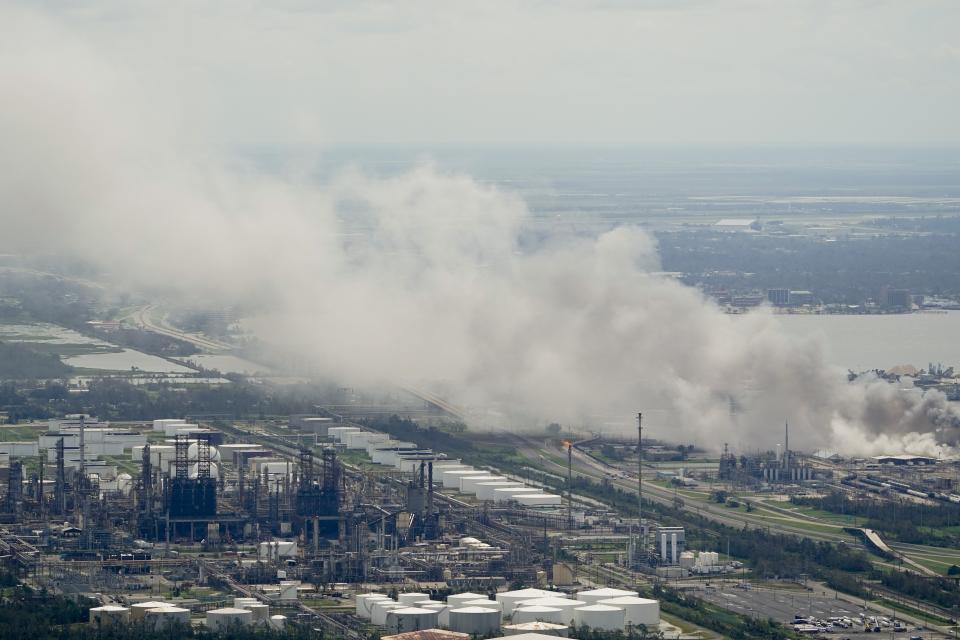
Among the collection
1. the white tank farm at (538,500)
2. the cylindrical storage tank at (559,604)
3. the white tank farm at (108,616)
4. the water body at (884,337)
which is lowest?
the white tank farm at (108,616)

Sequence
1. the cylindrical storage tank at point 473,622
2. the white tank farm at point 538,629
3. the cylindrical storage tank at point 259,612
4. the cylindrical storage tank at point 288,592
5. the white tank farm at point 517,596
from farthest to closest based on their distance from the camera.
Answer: the cylindrical storage tank at point 288,592, the white tank farm at point 517,596, the cylindrical storage tank at point 259,612, the cylindrical storage tank at point 473,622, the white tank farm at point 538,629

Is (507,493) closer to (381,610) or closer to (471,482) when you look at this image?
(471,482)

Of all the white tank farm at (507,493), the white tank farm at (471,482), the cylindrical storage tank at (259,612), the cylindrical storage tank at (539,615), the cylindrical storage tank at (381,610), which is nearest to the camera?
the cylindrical storage tank at (539,615)

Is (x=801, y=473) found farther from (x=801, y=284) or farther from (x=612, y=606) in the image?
(x=801, y=284)

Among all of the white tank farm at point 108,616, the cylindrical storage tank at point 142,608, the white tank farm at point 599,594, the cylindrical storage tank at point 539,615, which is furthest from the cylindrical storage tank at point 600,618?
the white tank farm at point 108,616

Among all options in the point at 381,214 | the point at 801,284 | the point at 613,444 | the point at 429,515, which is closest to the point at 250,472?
the point at 429,515

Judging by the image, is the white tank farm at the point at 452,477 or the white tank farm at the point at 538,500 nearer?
the white tank farm at the point at 538,500

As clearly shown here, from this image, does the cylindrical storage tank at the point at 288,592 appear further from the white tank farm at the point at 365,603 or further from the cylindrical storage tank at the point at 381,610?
the cylindrical storage tank at the point at 381,610

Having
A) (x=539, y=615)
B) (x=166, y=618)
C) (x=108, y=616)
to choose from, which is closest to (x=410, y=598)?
(x=539, y=615)
